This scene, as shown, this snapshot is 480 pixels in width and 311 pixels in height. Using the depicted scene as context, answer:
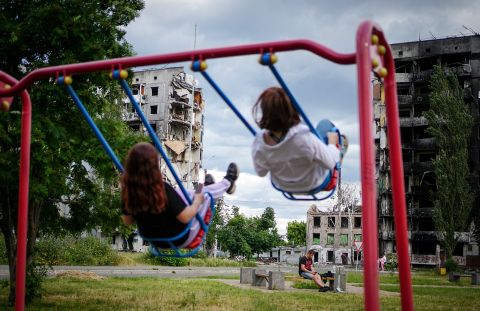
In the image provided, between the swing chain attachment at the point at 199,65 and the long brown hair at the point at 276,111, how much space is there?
0.71 metres

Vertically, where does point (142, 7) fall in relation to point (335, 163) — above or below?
above

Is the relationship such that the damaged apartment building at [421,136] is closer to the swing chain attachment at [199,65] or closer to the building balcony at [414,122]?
the building balcony at [414,122]

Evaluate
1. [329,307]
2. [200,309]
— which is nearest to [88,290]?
[200,309]

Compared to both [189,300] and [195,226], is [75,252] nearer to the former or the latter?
[189,300]

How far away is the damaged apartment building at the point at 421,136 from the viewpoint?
188 feet

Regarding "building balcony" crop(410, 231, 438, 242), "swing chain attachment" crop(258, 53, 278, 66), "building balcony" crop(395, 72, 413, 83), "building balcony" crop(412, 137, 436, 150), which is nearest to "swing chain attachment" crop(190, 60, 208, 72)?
"swing chain attachment" crop(258, 53, 278, 66)

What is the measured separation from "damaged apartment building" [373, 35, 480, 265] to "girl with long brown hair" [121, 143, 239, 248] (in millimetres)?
53735

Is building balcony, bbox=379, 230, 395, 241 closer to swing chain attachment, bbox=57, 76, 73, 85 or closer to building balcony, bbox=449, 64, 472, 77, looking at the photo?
building balcony, bbox=449, 64, 472, 77

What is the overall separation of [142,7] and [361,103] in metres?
10.6

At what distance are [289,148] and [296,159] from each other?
14cm

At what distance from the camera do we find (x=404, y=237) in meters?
5.50

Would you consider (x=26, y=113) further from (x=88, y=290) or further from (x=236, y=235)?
(x=236, y=235)

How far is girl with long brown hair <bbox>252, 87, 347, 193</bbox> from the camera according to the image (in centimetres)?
508

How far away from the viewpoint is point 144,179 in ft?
16.5
